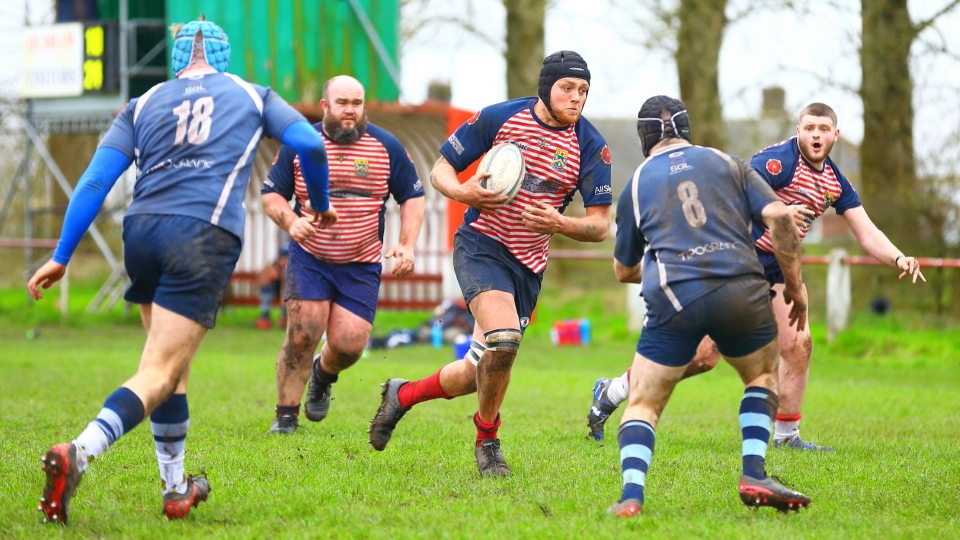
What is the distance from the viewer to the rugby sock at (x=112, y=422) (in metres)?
4.36

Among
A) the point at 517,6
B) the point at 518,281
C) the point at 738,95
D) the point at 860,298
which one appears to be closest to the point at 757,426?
the point at 518,281

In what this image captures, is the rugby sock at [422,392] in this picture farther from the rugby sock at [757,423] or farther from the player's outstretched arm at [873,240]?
the player's outstretched arm at [873,240]

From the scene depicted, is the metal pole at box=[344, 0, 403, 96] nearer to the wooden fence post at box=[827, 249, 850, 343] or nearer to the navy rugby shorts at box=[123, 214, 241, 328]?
the wooden fence post at box=[827, 249, 850, 343]

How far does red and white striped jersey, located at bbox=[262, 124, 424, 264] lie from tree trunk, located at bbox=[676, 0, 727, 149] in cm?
1333

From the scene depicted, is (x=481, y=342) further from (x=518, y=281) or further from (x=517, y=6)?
(x=517, y=6)

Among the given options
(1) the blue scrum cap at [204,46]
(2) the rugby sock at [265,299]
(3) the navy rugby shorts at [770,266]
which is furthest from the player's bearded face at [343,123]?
(2) the rugby sock at [265,299]

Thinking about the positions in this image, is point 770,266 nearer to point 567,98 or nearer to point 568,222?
point 568,222

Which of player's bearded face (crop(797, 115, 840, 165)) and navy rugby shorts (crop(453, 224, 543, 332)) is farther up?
player's bearded face (crop(797, 115, 840, 165))

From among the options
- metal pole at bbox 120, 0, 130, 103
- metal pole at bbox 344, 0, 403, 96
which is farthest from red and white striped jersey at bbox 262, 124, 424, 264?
metal pole at bbox 344, 0, 403, 96

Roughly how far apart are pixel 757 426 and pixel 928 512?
96 centimetres

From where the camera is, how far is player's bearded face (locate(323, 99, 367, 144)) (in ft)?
23.9

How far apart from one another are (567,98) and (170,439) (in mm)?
2700

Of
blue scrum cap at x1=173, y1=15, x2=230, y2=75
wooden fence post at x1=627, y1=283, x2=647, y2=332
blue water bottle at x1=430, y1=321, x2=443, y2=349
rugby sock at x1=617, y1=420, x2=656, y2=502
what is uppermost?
blue scrum cap at x1=173, y1=15, x2=230, y2=75

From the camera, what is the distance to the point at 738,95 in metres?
20.1
